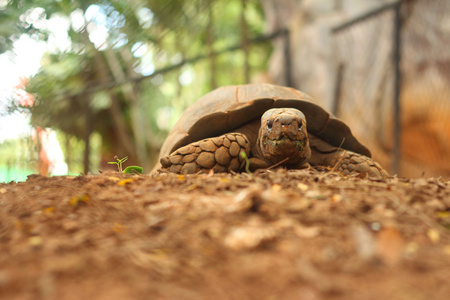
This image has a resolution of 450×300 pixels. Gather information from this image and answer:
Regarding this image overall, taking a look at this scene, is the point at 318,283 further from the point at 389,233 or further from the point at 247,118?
the point at 247,118

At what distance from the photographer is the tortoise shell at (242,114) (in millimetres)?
3213

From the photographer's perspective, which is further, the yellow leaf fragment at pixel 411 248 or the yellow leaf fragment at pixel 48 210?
the yellow leaf fragment at pixel 48 210

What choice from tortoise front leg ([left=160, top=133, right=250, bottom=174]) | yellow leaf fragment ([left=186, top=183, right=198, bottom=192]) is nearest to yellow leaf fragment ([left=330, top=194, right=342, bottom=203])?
yellow leaf fragment ([left=186, top=183, right=198, bottom=192])

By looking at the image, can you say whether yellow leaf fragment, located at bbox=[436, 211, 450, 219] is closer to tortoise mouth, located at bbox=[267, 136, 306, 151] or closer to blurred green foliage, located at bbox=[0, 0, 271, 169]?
tortoise mouth, located at bbox=[267, 136, 306, 151]

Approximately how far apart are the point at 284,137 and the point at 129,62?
6421mm

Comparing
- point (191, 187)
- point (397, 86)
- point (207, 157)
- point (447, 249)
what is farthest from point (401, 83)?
point (447, 249)

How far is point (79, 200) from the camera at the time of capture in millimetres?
1564

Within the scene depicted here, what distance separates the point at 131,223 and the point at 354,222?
0.79 metres

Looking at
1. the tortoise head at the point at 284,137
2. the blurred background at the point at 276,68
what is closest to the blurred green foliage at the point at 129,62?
the blurred background at the point at 276,68

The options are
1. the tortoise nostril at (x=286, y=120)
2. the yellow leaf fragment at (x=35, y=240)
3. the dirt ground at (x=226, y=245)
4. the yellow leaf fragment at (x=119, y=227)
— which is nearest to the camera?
the dirt ground at (x=226, y=245)

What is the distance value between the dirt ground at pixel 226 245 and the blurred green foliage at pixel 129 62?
6.15 ft

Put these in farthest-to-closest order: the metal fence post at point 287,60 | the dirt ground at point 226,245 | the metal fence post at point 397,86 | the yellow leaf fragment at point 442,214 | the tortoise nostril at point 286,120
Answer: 1. the metal fence post at point 287,60
2. the metal fence post at point 397,86
3. the tortoise nostril at point 286,120
4. the yellow leaf fragment at point 442,214
5. the dirt ground at point 226,245

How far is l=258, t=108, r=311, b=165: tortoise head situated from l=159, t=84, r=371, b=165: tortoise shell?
1.36 feet

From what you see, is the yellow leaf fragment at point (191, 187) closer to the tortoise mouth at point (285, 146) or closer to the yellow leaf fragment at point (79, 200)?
the yellow leaf fragment at point (79, 200)
